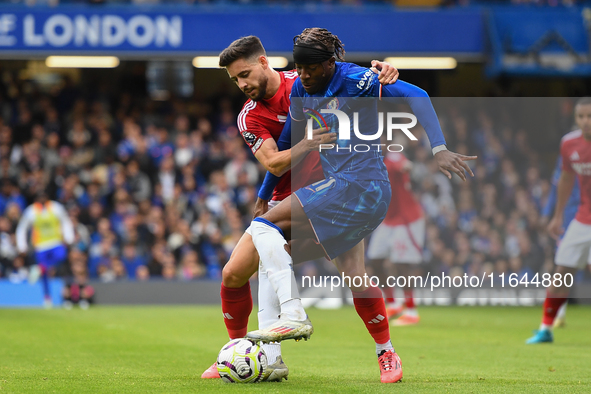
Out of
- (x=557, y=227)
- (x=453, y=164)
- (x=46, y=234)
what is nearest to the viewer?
(x=453, y=164)

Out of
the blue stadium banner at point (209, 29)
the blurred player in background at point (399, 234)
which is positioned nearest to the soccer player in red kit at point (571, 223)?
the blurred player in background at point (399, 234)

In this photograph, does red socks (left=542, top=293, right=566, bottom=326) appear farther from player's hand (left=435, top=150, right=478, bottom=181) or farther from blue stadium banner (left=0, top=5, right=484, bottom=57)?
blue stadium banner (left=0, top=5, right=484, bottom=57)

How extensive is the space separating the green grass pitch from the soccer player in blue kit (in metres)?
0.54

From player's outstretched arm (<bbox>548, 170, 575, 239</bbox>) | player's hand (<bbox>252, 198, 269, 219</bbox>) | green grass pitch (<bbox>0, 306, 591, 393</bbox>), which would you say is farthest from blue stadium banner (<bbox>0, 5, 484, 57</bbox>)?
player's hand (<bbox>252, 198, 269, 219</bbox>)

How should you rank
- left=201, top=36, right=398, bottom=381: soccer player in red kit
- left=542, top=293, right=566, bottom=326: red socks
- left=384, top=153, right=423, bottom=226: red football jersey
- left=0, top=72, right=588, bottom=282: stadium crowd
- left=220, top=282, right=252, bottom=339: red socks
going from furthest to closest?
1. left=0, top=72, right=588, bottom=282: stadium crowd
2. left=384, top=153, right=423, bottom=226: red football jersey
3. left=542, top=293, right=566, bottom=326: red socks
4. left=220, top=282, right=252, bottom=339: red socks
5. left=201, top=36, right=398, bottom=381: soccer player in red kit

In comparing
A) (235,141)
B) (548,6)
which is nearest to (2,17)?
(235,141)

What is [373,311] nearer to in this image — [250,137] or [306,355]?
[250,137]

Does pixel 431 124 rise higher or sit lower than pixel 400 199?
higher

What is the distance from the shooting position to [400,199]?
10.5 metres

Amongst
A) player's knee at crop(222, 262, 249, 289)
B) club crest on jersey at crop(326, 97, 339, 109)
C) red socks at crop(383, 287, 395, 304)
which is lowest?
red socks at crop(383, 287, 395, 304)

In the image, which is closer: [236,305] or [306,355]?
[236,305]

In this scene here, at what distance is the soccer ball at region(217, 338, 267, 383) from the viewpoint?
4.56m

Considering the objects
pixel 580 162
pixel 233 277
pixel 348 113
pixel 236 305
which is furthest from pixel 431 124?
pixel 580 162

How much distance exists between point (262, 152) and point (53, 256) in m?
10.3
